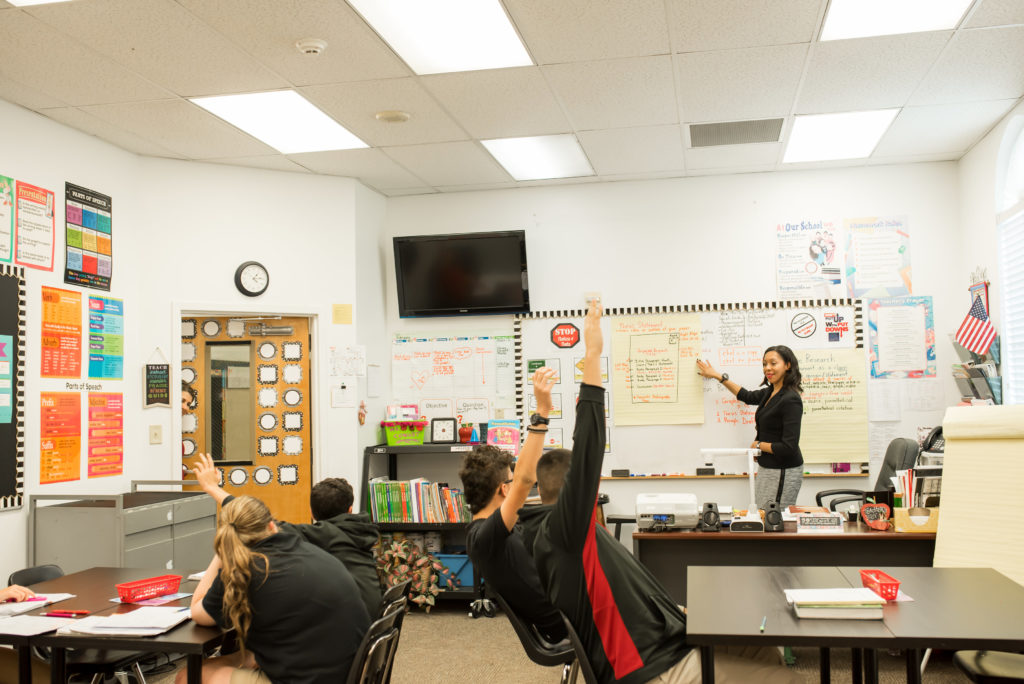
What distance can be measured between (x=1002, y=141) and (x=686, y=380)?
8.17 ft

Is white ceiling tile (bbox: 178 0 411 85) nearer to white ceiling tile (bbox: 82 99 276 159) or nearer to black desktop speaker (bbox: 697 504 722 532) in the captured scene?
white ceiling tile (bbox: 82 99 276 159)

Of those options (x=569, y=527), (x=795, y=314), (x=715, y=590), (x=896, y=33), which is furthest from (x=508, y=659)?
(x=896, y=33)

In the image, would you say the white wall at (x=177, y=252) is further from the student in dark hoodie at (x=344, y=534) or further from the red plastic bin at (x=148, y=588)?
the student in dark hoodie at (x=344, y=534)

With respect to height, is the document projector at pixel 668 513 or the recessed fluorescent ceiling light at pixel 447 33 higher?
the recessed fluorescent ceiling light at pixel 447 33

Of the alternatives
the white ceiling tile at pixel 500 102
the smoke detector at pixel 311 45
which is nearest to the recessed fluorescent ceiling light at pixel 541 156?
the white ceiling tile at pixel 500 102

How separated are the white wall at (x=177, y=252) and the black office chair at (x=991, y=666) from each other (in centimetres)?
403

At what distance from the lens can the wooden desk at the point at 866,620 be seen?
2178 millimetres

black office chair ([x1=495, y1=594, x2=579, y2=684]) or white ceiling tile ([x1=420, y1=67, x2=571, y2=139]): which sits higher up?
white ceiling tile ([x1=420, y1=67, x2=571, y2=139])

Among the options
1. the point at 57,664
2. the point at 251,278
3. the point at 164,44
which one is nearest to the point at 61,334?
the point at 251,278

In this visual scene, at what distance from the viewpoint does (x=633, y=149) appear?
551 cm

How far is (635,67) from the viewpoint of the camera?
4.15 metres

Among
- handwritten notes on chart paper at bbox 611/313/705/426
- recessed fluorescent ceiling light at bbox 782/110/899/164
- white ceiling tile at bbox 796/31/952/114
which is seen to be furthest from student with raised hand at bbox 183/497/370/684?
recessed fluorescent ceiling light at bbox 782/110/899/164

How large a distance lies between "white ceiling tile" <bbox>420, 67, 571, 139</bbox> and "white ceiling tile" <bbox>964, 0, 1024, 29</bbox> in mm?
1974

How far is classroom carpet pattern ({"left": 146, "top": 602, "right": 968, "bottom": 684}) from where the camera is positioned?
13.6 ft
